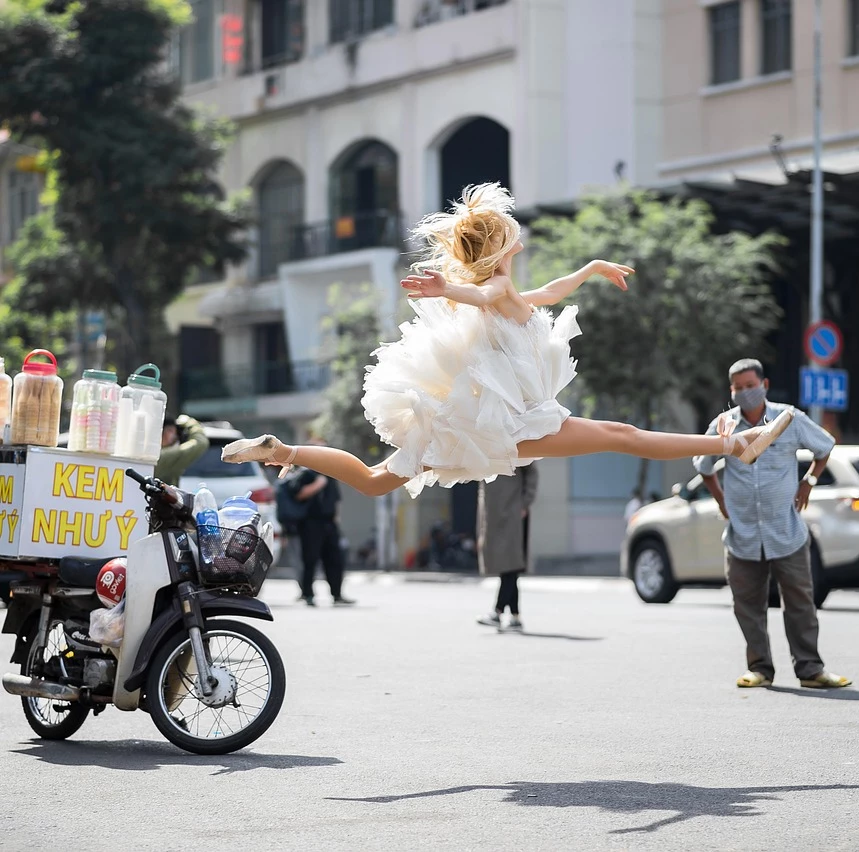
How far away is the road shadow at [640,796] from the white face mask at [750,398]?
4.00 meters

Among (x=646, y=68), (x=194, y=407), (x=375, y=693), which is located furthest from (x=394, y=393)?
(x=194, y=407)

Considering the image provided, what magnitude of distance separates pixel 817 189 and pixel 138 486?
21942 mm

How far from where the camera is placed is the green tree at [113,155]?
132 feet

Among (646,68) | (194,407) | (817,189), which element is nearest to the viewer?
(817,189)

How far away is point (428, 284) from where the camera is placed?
23.8 feet

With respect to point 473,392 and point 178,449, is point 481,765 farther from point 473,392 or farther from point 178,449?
point 178,449

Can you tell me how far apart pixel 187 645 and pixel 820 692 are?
12.9 ft

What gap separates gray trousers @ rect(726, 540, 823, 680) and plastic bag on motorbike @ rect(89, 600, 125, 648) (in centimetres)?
401

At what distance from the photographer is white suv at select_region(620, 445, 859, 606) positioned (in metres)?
17.8

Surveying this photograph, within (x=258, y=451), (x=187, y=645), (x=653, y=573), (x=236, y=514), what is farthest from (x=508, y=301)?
(x=653, y=573)

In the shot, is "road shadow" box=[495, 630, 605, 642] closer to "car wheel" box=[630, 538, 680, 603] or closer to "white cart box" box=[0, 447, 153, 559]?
"car wheel" box=[630, 538, 680, 603]

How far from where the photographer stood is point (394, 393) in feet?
25.6

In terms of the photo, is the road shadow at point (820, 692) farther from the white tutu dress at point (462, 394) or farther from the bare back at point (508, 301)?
the bare back at point (508, 301)

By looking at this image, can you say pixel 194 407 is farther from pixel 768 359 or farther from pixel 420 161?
pixel 768 359
